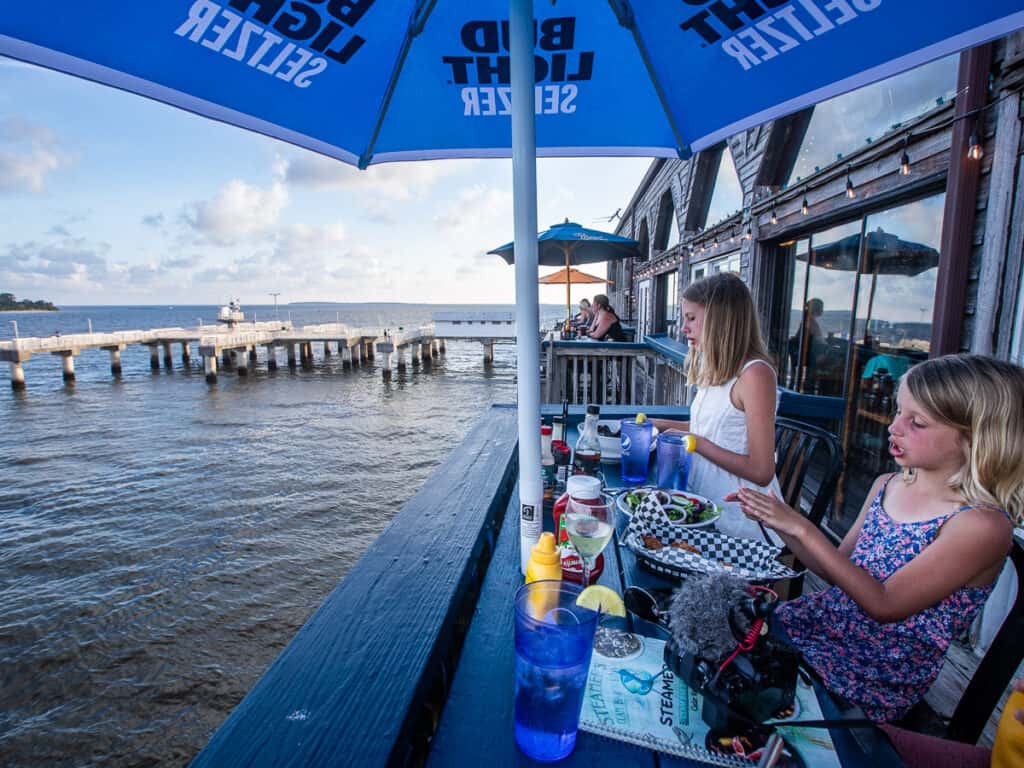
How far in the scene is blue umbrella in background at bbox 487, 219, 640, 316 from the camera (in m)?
8.46

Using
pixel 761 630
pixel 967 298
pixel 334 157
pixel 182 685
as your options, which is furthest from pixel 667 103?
pixel 182 685

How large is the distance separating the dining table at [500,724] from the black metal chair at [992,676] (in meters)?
0.35

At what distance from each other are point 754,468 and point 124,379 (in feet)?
94.6

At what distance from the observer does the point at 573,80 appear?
2.04 m

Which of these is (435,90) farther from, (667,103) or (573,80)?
(667,103)

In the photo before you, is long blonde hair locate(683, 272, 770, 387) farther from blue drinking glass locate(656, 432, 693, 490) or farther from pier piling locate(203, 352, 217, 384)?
pier piling locate(203, 352, 217, 384)

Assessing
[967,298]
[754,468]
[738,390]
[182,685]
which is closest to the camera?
[754,468]

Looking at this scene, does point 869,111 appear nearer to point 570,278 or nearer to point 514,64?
point 514,64

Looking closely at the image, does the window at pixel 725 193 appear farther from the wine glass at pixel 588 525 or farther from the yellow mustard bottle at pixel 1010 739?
the yellow mustard bottle at pixel 1010 739

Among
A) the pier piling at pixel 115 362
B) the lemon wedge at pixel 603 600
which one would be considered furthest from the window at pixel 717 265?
the pier piling at pixel 115 362

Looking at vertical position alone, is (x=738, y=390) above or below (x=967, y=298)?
below

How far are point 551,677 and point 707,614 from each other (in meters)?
0.29

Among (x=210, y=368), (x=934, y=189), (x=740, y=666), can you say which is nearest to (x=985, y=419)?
(x=740, y=666)

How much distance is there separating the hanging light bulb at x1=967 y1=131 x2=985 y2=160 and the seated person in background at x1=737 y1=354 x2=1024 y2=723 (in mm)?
1704
